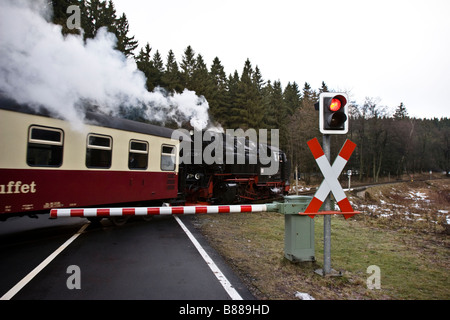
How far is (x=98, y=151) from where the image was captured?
22.2 ft

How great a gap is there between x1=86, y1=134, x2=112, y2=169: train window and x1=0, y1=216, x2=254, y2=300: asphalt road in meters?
1.75

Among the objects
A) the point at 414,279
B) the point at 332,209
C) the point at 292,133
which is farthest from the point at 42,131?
the point at 292,133

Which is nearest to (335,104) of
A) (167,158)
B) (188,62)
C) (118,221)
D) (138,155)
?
(138,155)

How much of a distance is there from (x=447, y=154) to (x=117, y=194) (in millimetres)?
87535

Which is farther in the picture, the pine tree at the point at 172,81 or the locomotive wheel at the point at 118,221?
the pine tree at the point at 172,81

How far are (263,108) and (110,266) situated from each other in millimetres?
35947

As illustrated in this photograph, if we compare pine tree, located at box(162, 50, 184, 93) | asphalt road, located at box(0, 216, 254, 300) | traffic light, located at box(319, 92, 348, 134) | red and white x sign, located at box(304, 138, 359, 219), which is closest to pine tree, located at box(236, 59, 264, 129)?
pine tree, located at box(162, 50, 184, 93)

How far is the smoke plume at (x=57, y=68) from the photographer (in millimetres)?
5777

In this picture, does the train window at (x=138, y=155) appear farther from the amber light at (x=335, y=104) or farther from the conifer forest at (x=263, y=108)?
the conifer forest at (x=263, y=108)

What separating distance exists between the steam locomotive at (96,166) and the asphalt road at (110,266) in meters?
0.87

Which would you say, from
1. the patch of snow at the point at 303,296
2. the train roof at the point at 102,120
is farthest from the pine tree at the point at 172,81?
the patch of snow at the point at 303,296

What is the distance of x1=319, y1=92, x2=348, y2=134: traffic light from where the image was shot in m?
4.12

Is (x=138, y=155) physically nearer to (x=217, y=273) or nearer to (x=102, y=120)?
(x=102, y=120)

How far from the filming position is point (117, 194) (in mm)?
7195
